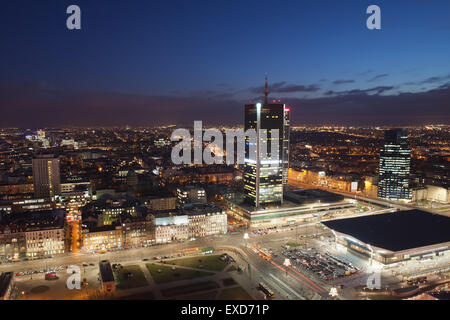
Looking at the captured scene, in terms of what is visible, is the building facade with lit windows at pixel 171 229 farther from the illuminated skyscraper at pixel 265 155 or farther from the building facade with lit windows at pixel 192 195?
the building facade with lit windows at pixel 192 195

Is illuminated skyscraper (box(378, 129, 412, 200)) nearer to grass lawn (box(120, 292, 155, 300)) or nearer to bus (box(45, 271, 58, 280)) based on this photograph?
grass lawn (box(120, 292, 155, 300))

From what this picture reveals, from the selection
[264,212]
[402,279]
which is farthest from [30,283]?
[402,279]

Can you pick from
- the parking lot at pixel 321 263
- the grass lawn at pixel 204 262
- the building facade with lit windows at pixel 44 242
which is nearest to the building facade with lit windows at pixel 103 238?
the building facade with lit windows at pixel 44 242

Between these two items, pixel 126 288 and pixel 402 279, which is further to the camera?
pixel 402 279

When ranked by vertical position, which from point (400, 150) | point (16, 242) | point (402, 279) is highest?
point (400, 150)

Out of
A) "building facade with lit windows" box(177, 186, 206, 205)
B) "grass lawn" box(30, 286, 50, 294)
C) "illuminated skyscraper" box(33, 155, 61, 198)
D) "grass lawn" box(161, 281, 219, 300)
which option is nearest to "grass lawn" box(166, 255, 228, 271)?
"grass lawn" box(161, 281, 219, 300)
